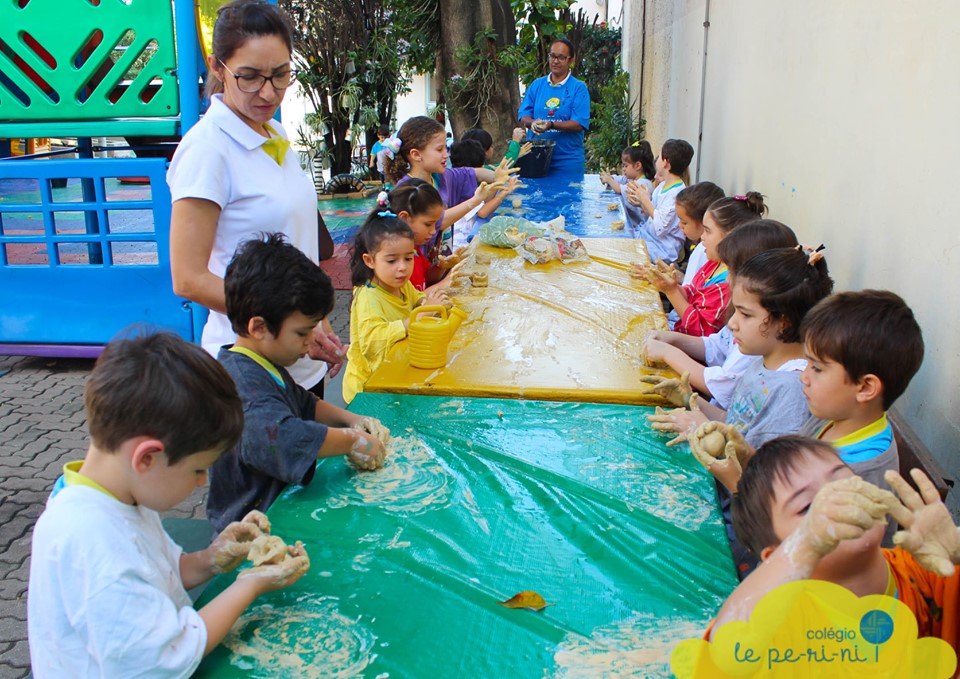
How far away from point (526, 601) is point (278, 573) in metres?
0.48

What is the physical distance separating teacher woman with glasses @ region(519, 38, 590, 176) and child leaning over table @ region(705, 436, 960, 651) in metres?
6.49

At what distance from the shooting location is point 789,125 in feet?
13.2

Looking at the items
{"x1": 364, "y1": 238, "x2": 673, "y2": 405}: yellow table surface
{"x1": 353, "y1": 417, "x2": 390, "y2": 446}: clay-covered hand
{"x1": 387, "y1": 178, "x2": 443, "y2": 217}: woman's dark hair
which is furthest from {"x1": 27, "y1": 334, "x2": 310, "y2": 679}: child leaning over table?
{"x1": 387, "y1": 178, "x2": 443, "y2": 217}: woman's dark hair

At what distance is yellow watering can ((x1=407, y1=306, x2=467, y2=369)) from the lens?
2578 mm

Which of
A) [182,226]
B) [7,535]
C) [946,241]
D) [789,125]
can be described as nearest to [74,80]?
[7,535]

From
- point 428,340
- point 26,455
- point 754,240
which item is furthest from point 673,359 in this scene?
point 26,455

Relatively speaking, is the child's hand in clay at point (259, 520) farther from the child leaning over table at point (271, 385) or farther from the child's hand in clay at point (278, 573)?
the child leaning over table at point (271, 385)

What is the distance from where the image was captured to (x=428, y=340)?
2.58m

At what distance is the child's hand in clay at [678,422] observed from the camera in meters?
2.12

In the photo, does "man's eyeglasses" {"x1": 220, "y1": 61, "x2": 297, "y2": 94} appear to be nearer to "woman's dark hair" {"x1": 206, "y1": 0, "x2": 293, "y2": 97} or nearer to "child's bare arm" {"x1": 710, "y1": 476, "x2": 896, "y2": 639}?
"woman's dark hair" {"x1": 206, "y1": 0, "x2": 293, "y2": 97}

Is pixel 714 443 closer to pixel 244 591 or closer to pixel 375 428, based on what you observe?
pixel 375 428

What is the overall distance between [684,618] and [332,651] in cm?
67

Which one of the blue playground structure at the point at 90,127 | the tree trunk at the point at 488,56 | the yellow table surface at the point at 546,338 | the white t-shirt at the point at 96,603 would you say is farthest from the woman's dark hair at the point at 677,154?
the tree trunk at the point at 488,56

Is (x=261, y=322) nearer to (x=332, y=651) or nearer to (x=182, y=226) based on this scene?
(x=182, y=226)
